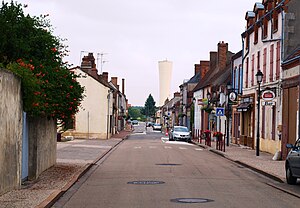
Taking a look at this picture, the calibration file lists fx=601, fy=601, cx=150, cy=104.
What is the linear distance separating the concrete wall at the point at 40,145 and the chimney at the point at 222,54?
45501 millimetres

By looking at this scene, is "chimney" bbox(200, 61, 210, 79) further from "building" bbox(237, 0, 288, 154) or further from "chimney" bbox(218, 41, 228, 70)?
"building" bbox(237, 0, 288, 154)

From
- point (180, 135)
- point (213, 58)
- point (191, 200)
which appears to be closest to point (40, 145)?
point (191, 200)

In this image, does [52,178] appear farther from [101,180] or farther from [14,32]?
[14,32]

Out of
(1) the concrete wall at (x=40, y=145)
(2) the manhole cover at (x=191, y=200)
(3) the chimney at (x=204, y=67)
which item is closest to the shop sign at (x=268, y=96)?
(1) the concrete wall at (x=40, y=145)

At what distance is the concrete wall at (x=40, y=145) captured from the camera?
1719 centimetres

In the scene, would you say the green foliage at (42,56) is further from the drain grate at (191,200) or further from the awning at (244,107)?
the awning at (244,107)

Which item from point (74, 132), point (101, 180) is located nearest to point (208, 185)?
point (101, 180)

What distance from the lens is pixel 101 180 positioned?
18.8m

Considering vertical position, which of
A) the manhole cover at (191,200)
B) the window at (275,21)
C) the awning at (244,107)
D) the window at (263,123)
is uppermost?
the window at (275,21)

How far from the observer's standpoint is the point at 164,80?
158 meters

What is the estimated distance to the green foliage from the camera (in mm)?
18219

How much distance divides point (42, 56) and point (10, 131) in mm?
5958

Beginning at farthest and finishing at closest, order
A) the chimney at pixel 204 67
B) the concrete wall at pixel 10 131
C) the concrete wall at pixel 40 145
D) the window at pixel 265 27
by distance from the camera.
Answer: the chimney at pixel 204 67
the window at pixel 265 27
the concrete wall at pixel 40 145
the concrete wall at pixel 10 131

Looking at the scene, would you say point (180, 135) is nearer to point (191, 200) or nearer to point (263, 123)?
point (263, 123)
